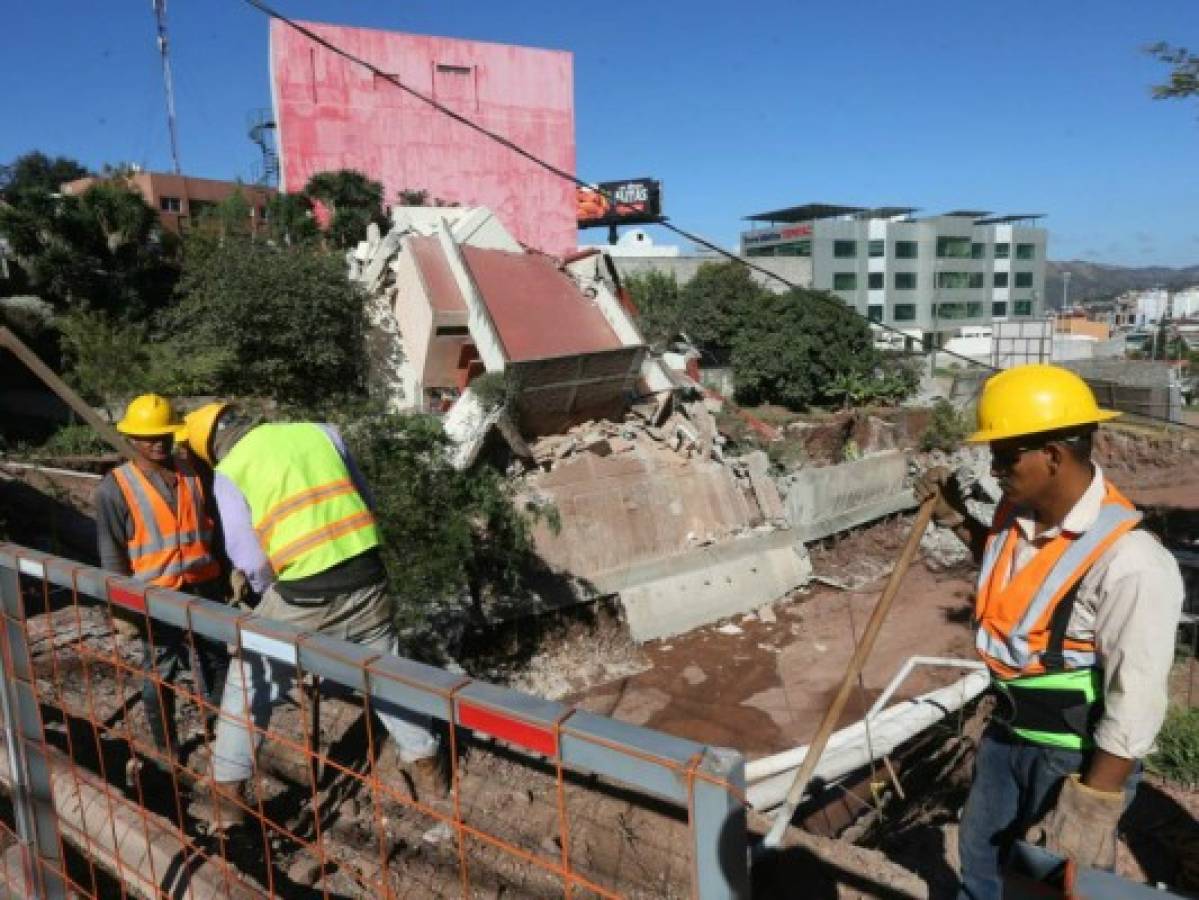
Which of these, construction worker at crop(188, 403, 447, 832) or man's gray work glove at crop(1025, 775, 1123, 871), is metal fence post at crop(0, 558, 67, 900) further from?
man's gray work glove at crop(1025, 775, 1123, 871)

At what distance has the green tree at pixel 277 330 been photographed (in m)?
13.9

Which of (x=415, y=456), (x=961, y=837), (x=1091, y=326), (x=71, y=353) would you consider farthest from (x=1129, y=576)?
(x=1091, y=326)

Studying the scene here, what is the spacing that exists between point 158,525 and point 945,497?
118 inches

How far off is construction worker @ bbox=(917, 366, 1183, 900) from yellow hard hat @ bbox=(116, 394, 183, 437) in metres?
3.01

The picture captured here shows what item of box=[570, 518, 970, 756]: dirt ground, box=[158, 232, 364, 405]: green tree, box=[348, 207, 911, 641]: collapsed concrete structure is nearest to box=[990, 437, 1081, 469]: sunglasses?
box=[570, 518, 970, 756]: dirt ground

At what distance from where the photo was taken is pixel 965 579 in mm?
11820

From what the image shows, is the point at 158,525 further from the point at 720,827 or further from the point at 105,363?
the point at 105,363

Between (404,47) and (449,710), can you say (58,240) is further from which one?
(449,710)

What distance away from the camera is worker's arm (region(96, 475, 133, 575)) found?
321cm

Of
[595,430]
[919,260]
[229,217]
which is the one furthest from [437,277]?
[919,260]

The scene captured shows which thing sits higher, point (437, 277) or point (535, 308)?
point (437, 277)

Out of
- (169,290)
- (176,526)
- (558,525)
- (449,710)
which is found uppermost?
(169,290)

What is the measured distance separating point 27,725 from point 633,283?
89.5 feet

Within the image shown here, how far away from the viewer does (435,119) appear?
27.6m
